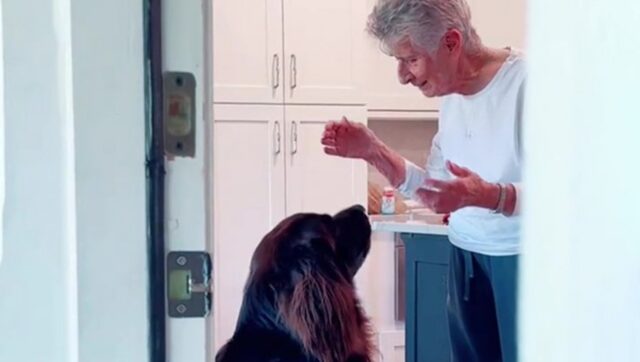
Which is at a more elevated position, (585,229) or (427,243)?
(585,229)

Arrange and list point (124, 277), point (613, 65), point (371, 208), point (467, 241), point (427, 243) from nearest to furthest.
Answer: point (613, 65) → point (124, 277) → point (467, 241) → point (427, 243) → point (371, 208)

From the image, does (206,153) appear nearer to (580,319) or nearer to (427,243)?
(580,319)

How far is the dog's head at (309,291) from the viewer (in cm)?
182

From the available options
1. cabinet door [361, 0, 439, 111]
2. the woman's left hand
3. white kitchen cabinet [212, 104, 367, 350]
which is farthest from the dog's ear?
cabinet door [361, 0, 439, 111]

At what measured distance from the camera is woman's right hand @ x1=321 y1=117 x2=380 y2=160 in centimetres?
190

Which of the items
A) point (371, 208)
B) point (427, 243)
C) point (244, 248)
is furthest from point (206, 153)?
point (371, 208)

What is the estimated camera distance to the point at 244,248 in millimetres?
3057

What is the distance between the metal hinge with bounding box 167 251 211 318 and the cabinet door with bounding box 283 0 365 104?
99.6 inches

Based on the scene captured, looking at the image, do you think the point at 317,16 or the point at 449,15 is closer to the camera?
the point at 449,15

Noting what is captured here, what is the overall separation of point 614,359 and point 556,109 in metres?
0.13

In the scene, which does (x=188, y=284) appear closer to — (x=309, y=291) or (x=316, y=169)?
(x=309, y=291)

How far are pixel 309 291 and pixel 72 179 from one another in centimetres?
134

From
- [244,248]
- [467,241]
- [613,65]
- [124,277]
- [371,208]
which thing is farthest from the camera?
[371,208]

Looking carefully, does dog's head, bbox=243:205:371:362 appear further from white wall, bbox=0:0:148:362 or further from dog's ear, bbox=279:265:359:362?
white wall, bbox=0:0:148:362
